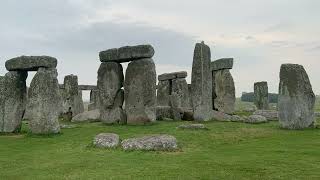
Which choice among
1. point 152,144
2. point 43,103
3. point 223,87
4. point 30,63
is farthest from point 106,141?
point 223,87

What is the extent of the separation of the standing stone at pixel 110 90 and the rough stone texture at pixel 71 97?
9.48 metres

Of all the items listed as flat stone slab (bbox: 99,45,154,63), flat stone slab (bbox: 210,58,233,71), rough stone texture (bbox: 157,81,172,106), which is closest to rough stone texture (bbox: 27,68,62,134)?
flat stone slab (bbox: 99,45,154,63)

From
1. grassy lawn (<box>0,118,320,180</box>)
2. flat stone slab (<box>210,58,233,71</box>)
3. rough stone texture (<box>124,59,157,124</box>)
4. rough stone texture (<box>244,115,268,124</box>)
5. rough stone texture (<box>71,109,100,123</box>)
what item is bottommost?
grassy lawn (<box>0,118,320,180</box>)

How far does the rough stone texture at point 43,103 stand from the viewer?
2328 centimetres

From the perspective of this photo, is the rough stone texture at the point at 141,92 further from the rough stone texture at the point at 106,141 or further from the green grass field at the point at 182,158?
the rough stone texture at the point at 106,141

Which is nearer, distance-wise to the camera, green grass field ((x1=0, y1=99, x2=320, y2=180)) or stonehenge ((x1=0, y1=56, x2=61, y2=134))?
green grass field ((x1=0, y1=99, x2=320, y2=180))

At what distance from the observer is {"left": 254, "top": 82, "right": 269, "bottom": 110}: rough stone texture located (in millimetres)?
44750

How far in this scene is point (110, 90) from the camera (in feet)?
100

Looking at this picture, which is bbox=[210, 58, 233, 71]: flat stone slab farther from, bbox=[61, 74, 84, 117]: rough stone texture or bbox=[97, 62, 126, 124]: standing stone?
bbox=[97, 62, 126, 124]: standing stone

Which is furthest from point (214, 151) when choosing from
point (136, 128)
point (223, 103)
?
point (223, 103)

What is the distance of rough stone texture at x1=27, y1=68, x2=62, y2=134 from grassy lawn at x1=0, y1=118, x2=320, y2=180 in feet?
2.28

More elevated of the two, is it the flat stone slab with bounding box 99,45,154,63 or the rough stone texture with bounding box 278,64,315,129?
the flat stone slab with bounding box 99,45,154,63

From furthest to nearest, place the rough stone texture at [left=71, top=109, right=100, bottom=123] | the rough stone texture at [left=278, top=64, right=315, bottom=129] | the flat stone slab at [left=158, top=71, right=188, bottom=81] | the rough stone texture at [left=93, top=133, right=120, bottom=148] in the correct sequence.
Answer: the flat stone slab at [left=158, top=71, right=188, bottom=81] < the rough stone texture at [left=71, top=109, right=100, bottom=123] < the rough stone texture at [left=278, top=64, right=315, bottom=129] < the rough stone texture at [left=93, top=133, right=120, bottom=148]

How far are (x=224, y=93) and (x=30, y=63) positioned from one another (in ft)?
61.7
